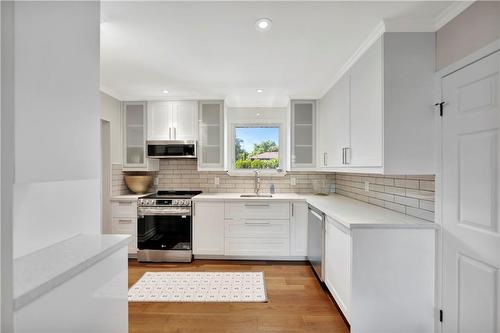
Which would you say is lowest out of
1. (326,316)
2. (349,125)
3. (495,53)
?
(326,316)

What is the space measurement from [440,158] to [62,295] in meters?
2.29

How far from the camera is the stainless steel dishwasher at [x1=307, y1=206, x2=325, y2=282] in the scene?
264 centimetres

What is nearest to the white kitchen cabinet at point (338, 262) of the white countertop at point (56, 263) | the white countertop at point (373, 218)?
the white countertop at point (373, 218)

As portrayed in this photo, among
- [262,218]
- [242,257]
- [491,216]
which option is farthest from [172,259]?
[491,216]

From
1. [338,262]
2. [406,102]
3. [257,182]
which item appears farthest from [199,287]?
[406,102]

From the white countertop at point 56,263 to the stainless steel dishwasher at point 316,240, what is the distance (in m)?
1.97

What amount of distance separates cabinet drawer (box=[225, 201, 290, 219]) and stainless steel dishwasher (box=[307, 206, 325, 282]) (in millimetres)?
385

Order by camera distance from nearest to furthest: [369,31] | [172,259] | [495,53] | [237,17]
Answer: [495,53] < [237,17] < [369,31] < [172,259]

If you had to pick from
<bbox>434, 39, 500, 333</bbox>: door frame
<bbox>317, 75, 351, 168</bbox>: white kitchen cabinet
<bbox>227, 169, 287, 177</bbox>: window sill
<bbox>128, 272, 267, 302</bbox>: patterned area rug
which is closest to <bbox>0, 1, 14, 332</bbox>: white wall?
<bbox>128, 272, 267, 302</bbox>: patterned area rug

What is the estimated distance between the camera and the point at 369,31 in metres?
1.94

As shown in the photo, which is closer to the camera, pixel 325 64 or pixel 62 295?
pixel 62 295

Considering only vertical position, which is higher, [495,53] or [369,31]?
[369,31]

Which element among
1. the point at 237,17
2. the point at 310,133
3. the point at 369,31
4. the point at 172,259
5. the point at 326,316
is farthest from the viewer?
the point at 310,133

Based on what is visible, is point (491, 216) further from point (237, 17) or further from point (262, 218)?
point (262, 218)
